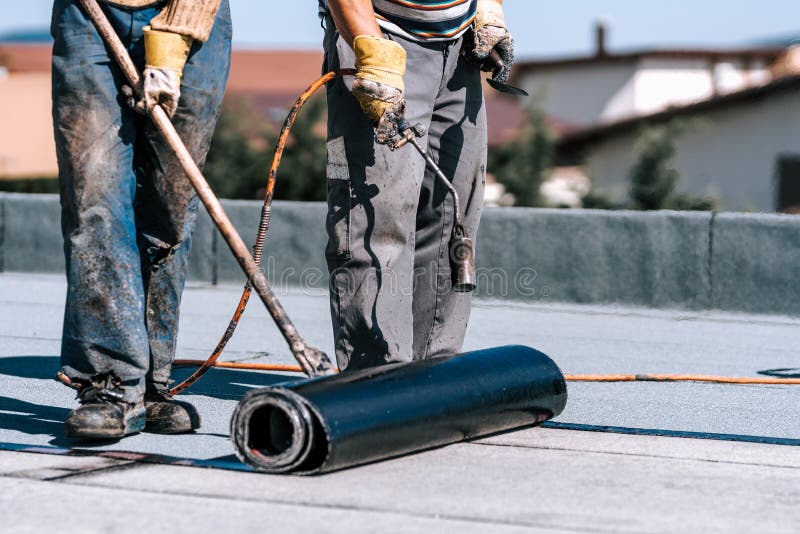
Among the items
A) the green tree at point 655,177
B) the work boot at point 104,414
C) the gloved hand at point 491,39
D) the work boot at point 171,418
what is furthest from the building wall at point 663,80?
the work boot at point 104,414

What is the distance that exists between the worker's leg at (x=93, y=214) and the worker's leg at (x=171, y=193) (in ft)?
0.61

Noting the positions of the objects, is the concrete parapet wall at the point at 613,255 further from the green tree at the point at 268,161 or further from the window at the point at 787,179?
the window at the point at 787,179

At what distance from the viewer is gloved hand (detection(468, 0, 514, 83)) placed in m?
4.88

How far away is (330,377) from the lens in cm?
388

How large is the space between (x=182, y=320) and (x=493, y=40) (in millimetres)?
3448

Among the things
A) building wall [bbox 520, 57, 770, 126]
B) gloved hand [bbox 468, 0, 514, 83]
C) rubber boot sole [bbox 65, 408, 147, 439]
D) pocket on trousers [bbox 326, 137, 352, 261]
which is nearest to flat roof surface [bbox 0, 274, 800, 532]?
rubber boot sole [bbox 65, 408, 147, 439]

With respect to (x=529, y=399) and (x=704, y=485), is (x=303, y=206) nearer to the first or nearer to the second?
(x=529, y=399)

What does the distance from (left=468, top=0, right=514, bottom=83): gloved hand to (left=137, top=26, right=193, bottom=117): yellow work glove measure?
1106 millimetres

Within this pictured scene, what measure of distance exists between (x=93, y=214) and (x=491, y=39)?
61.8 inches

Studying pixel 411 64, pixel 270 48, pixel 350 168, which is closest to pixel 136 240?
pixel 350 168

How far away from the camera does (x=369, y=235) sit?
15.1 ft

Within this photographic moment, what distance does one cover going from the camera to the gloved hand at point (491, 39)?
16.0 ft

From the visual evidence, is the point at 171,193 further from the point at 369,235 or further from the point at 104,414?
the point at 104,414

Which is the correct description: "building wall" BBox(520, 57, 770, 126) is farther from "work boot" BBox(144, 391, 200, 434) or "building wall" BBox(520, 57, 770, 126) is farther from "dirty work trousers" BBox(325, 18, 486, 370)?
"work boot" BBox(144, 391, 200, 434)
